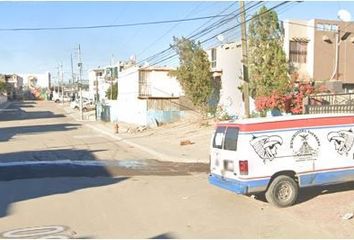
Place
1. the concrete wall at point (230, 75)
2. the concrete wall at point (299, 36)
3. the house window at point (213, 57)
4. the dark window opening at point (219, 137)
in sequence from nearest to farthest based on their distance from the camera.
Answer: the dark window opening at point (219, 137), the concrete wall at point (299, 36), the concrete wall at point (230, 75), the house window at point (213, 57)

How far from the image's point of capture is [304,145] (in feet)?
38.0

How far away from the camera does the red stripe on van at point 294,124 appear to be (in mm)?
11227

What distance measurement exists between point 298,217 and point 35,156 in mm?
15892

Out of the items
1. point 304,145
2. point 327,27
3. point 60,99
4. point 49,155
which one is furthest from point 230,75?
point 60,99

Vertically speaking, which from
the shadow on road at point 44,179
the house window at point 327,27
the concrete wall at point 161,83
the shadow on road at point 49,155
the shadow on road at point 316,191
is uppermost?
the house window at point 327,27

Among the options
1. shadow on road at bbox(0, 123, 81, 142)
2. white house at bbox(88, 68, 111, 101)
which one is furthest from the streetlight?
white house at bbox(88, 68, 111, 101)

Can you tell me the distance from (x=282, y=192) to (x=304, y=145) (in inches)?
43.6

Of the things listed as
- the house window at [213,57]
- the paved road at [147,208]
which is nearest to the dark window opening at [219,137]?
the paved road at [147,208]

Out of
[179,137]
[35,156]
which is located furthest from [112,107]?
[35,156]

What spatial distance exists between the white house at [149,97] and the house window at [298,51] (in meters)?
12.9

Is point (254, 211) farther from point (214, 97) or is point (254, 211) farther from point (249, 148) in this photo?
point (214, 97)

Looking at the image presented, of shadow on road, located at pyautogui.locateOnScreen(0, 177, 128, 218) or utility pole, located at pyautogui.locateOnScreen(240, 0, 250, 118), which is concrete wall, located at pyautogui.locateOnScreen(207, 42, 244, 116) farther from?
shadow on road, located at pyautogui.locateOnScreen(0, 177, 128, 218)

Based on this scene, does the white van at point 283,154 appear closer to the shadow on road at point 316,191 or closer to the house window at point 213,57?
the shadow on road at point 316,191

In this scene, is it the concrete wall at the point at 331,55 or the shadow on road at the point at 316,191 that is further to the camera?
the concrete wall at the point at 331,55
